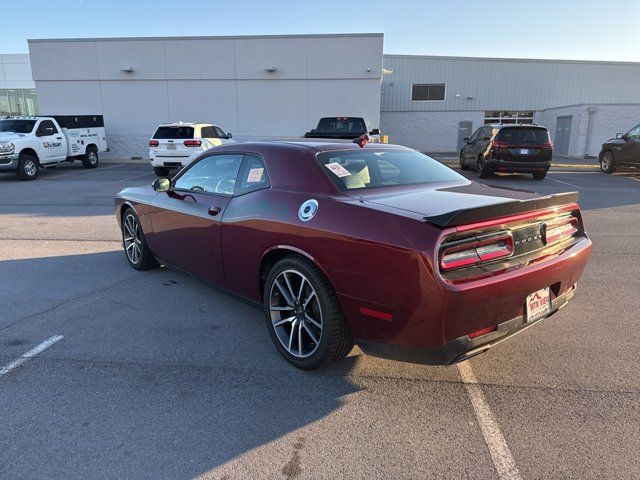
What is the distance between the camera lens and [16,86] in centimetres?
4284

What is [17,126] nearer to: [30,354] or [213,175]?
[213,175]

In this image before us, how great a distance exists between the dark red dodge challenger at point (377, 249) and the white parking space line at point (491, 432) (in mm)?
441

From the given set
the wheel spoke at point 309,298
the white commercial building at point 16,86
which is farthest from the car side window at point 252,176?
the white commercial building at point 16,86

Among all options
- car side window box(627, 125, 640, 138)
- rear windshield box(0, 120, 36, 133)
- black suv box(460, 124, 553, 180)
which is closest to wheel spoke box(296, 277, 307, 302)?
black suv box(460, 124, 553, 180)

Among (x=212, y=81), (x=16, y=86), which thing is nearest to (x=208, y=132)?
(x=212, y=81)

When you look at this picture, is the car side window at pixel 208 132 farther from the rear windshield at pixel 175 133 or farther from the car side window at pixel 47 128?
the car side window at pixel 47 128

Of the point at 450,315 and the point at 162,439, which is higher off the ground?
the point at 450,315

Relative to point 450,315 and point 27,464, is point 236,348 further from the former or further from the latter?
point 450,315

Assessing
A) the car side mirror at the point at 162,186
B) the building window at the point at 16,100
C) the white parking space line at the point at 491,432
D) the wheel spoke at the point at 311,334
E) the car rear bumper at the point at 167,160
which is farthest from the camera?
the building window at the point at 16,100

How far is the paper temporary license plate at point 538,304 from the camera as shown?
2881mm

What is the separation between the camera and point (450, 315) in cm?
247

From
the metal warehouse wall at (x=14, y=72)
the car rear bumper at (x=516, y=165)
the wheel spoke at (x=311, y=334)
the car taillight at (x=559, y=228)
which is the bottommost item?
the wheel spoke at (x=311, y=334)

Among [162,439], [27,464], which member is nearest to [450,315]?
[162,439]

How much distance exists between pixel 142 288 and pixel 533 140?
→ 42.9 feet
